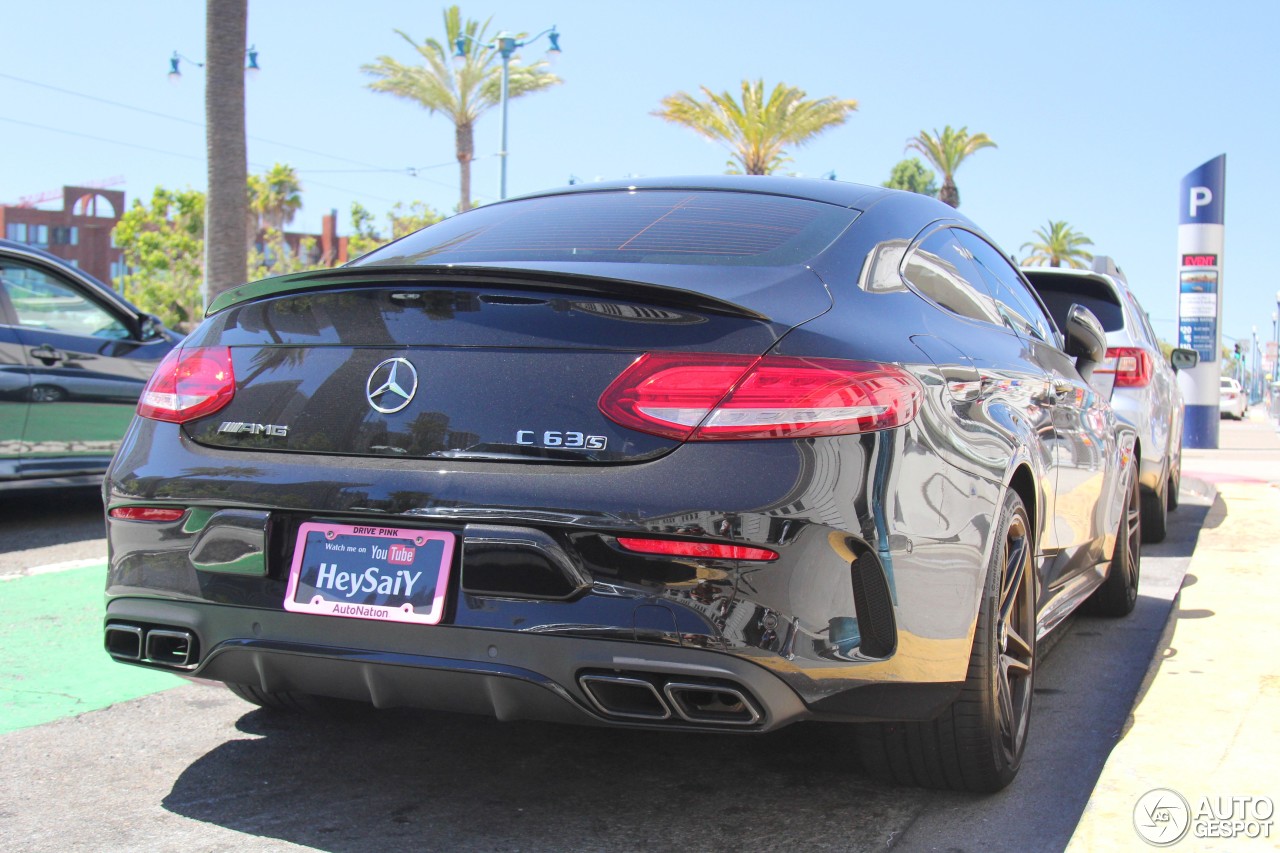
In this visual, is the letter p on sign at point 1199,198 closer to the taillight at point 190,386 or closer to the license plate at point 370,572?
the taillight at point 190,386

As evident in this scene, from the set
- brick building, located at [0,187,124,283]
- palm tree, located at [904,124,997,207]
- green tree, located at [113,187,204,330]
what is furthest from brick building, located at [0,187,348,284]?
palm tree, located at [904,124,997,207]

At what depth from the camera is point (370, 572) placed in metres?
2.66

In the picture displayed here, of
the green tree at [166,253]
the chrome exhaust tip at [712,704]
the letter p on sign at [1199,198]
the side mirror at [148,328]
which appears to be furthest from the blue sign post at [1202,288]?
the green tree at [166,253]

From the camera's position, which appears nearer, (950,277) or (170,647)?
(170,647)

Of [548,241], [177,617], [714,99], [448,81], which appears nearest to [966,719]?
[548,241]

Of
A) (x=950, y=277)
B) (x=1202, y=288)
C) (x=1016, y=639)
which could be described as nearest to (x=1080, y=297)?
(x=950, y=277)

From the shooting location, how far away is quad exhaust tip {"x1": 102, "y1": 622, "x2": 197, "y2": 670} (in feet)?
9.43

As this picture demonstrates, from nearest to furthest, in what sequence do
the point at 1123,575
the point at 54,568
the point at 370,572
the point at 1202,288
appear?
the point at 370,572
the point at 1123,575
the point at 54,568
the point at 1202,288

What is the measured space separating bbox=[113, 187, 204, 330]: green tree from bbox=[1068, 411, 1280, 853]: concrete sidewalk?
5643cm

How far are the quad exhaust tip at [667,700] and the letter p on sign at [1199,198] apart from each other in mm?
19355

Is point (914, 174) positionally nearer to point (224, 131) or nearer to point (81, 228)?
point (81, 228)

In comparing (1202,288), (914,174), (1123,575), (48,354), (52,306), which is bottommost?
(1123,575)

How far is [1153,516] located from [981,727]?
525cm

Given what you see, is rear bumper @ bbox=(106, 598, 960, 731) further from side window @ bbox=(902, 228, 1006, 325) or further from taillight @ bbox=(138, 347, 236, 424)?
side window @ bbox=(902, 228, 1006, 325)
